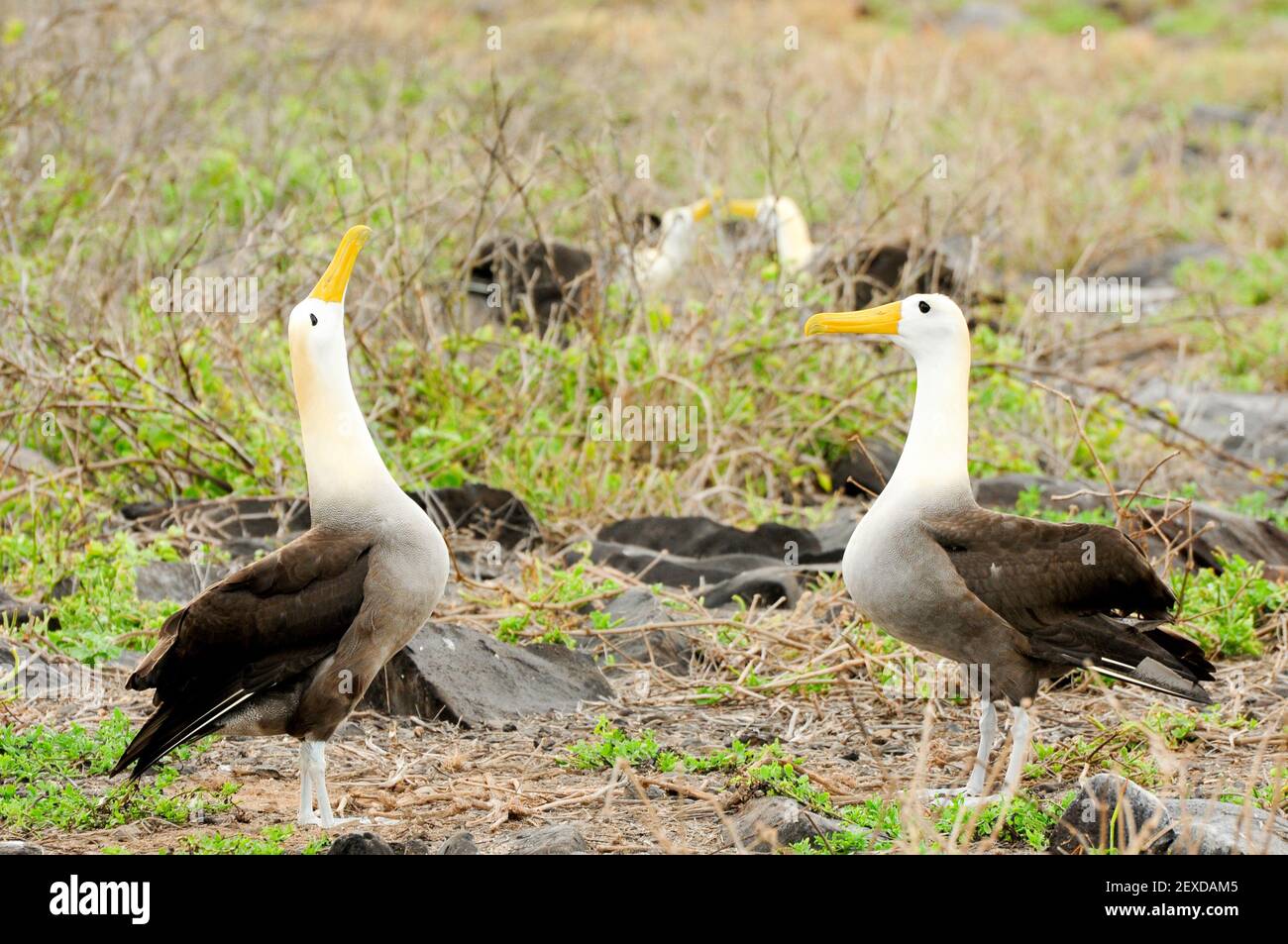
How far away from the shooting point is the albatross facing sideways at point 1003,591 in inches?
149

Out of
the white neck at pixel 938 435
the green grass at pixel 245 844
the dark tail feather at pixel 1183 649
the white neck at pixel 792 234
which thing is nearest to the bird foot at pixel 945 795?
the dark tail feather at pixel 1183 649

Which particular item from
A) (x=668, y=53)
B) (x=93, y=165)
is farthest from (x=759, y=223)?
(x=668, y=53)

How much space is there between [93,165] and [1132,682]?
282 inches

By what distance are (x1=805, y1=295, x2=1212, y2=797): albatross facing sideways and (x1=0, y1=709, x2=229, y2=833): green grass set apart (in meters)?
1.62

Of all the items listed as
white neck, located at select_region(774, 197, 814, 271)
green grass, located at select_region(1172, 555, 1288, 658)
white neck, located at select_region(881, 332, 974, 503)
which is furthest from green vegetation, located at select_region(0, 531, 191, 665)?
white neck, located at select_region(774, 197, 814, 271)

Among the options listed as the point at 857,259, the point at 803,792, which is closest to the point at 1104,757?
the point at 803,792

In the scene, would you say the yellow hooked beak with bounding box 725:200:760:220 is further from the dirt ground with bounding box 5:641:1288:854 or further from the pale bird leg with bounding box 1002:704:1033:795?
the pale bird leg with bounding box 1002:704:1033:795

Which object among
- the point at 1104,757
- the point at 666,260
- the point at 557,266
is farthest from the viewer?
the point at 666,260

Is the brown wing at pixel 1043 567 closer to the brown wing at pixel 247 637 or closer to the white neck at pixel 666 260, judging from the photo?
the brown wing at pixel 247 637

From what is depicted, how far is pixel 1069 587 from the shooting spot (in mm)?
3871

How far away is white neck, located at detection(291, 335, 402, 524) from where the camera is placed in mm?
3744

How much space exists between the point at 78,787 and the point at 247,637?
0.70 m

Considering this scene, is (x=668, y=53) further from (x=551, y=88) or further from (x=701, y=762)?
(x=701, y=762)

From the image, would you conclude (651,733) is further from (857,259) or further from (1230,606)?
(857,259)
